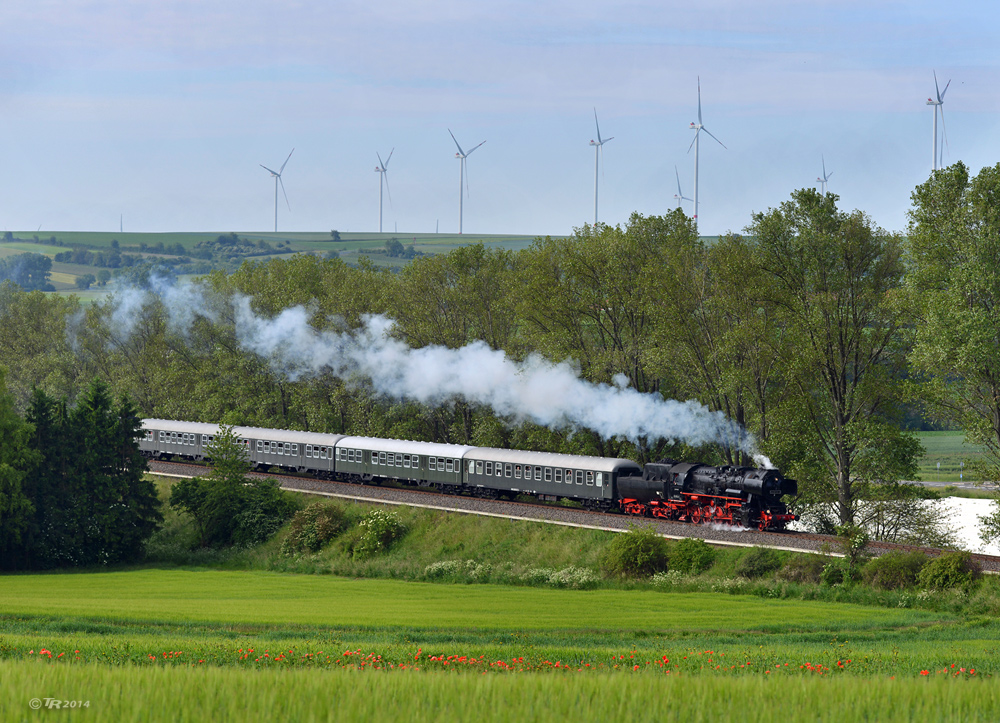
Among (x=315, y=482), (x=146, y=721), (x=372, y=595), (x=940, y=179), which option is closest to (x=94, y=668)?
(x=146, y=721)

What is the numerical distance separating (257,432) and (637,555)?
39.5 metres

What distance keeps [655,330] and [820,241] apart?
12980 mm

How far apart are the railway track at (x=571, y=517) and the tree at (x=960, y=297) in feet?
22.3

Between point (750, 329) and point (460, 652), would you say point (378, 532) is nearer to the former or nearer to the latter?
point (750, 329)

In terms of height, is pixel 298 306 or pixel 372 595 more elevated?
pixel 298 306

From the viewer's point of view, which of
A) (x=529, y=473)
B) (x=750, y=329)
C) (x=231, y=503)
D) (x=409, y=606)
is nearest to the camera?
(x=409, y=606)

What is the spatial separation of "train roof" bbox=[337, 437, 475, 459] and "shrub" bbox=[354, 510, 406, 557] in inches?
271

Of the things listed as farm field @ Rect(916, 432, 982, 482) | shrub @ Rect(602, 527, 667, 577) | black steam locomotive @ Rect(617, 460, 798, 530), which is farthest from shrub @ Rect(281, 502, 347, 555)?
farm field @ Rect(916, 432, 982, 482)

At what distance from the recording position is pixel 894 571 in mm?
41219

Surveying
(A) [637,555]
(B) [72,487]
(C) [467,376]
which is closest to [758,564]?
(A) [637,555]

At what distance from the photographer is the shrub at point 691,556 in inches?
1806

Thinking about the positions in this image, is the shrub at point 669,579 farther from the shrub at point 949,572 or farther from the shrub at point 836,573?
the shrub at point 949,572

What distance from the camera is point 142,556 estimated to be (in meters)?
60.7

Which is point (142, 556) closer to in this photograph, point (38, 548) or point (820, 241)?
point (38, 548)
